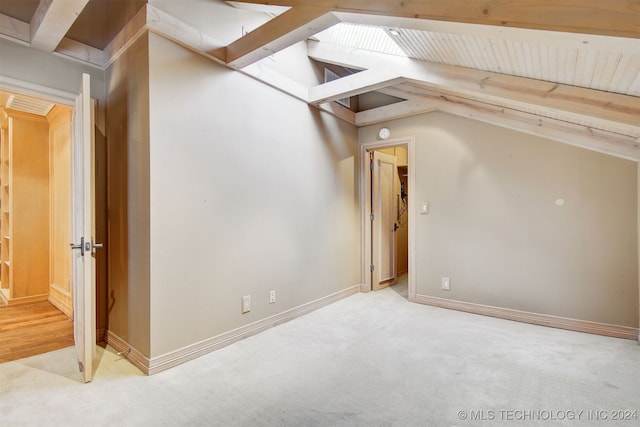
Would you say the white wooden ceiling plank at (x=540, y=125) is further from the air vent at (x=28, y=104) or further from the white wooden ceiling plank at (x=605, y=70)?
the air vent at (x=28, y=104)

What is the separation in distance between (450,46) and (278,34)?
126cm

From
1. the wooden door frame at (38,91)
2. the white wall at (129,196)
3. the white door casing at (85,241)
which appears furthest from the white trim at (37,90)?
the white door casing at (85,241)

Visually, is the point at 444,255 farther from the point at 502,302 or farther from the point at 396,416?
the point at 396,416

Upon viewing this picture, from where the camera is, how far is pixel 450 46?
Result: 229 centimetres

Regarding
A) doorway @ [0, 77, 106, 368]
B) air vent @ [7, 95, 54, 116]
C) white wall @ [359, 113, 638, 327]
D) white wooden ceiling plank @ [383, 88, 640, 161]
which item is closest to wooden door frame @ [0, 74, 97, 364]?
air vent @ [7, 95, 54, 116]

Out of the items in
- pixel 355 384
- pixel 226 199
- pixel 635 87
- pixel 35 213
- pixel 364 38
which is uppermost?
pixel 364 38

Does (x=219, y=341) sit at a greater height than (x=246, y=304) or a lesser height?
lesser

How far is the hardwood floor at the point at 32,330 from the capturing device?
8.22 feet

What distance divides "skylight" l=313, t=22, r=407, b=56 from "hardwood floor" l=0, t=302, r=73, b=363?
375 centimetres

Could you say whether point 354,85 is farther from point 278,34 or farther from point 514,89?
point 514,89

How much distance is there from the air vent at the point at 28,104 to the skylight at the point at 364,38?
2860 mm

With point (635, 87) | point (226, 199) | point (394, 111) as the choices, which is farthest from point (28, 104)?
point (635, 87)

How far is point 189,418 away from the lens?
165cm

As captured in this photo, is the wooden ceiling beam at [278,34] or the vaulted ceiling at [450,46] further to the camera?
the wooden ceiling beam at [278,34]
